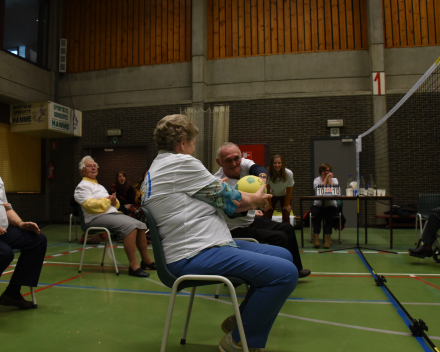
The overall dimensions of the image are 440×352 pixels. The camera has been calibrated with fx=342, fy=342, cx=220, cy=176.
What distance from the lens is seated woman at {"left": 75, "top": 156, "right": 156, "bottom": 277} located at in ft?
13.0

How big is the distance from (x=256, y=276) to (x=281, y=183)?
4.56 meters

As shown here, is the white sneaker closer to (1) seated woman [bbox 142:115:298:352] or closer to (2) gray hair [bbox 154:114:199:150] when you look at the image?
(1) seated woman [bbox 142:115:298:352]

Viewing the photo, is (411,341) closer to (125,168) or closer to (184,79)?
(184,79)

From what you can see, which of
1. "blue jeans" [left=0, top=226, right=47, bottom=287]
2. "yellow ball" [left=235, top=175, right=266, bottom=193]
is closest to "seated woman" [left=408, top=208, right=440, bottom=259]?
"yellow ball" [left=235, top=175, right=266, bottom=193]

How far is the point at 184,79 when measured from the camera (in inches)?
403

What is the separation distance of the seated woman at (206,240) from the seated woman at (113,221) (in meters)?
2.33

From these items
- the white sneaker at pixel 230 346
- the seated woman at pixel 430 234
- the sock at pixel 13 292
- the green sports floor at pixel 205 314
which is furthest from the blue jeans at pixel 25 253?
the seated woman at pixel 430 234

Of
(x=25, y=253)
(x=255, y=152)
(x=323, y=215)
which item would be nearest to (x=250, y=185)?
(x=25, y=253)

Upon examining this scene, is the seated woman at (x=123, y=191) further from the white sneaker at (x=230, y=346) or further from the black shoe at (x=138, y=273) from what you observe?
the white sneaker at (x=230, y=346)

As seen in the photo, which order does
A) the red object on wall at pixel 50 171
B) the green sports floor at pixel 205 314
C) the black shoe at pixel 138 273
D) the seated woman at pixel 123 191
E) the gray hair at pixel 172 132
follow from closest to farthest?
1. the gray hair at pixel 172 132
2. the green sports floor at pixel 205 314
3. the black shoe at pixel 138 273
4. the seated woman at pixel 123 191
5. the red object on wall at pixel 50 171

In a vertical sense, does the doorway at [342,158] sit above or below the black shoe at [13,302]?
above

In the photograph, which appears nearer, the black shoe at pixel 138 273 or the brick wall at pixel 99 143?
the black shoe at pixel 138 273

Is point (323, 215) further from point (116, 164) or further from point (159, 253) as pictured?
point (116, 164)

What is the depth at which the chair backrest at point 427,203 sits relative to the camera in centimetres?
554
